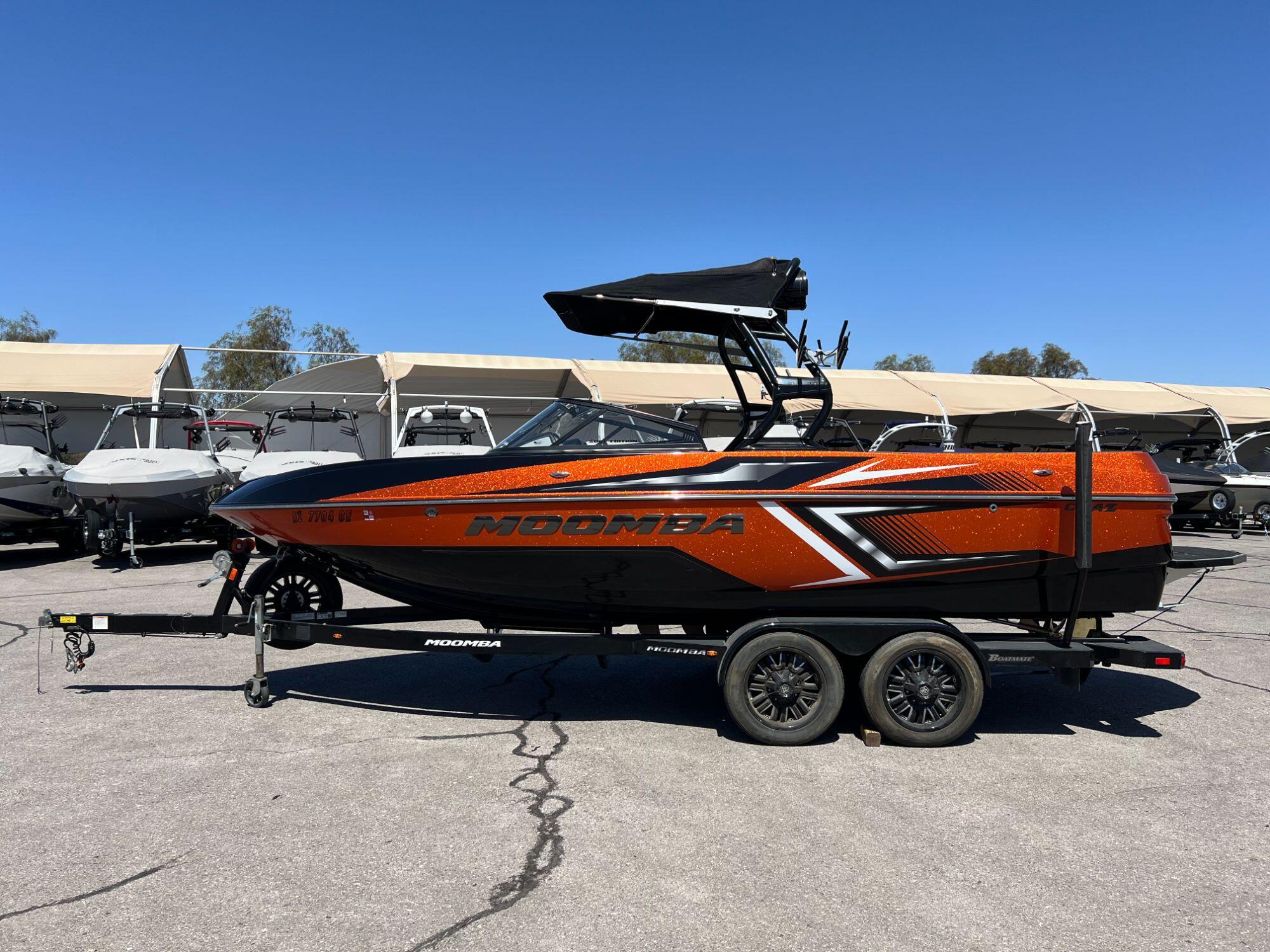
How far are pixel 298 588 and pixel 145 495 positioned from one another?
6631 mm

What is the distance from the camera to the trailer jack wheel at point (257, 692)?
5062 millimetres

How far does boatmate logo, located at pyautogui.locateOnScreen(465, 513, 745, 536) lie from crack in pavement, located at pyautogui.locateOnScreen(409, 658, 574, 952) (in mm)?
1125

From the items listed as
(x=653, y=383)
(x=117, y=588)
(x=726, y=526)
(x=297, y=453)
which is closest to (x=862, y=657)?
(x=726, y=526)

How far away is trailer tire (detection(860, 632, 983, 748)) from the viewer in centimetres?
456

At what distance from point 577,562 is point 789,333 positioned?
1968 mm

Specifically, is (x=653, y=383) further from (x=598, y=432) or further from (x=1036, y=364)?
(x=1036, y=364)

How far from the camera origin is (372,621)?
5.38 metres

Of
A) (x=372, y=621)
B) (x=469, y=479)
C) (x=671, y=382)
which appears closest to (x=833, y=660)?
(x=469, y=479)

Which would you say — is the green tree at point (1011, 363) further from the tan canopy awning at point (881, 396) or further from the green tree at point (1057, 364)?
the tan canopy awning at point (881, 396)

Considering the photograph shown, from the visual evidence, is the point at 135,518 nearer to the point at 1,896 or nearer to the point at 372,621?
the point at 372,621

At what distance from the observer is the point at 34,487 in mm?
11367

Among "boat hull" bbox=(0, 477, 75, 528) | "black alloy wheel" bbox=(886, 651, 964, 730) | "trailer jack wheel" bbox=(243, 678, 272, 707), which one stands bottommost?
"trailer jack wheel" bbox=(243, 678, 272, 707)

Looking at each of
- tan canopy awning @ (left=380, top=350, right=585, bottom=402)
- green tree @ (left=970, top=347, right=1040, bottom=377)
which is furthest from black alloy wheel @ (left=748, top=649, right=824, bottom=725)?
green tree @ (left=970, top=347, right=1040, bottom=377)

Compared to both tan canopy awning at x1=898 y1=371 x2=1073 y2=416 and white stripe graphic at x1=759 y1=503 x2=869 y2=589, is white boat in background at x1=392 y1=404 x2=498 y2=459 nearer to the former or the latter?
white stripe graphic at x1=759 y1=503 x2=869 y2=589
